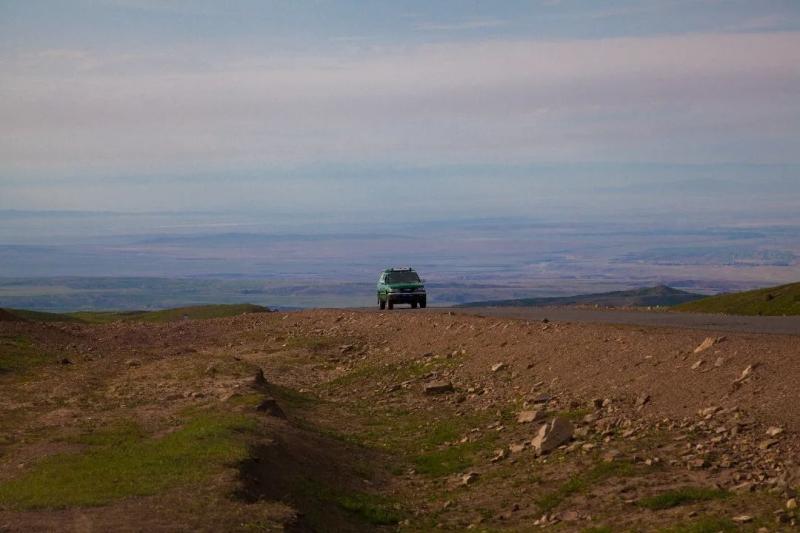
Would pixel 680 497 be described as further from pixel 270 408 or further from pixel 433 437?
pixel 270 408

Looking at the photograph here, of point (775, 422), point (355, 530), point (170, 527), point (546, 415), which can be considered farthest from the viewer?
point (546, 415)

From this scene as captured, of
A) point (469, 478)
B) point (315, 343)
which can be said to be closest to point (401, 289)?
point (315, 343)

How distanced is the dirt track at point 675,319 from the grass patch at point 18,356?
16.6 meters

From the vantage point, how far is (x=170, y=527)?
15.2 meters

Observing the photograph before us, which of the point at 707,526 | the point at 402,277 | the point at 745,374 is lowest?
the point at 707,526

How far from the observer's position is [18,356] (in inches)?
1436

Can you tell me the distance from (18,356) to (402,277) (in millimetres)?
19023

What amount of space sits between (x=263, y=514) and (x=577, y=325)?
1720cm

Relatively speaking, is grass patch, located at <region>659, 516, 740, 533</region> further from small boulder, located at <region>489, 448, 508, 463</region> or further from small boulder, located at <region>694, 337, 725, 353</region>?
small boulder, located at <region>694, 337, 725, 353</region>

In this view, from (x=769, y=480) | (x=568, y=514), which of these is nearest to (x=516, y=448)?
(x=568, y=514)

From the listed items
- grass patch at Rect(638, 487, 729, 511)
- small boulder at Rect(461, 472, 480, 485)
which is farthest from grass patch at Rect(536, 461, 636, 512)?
small boulder at Rect(461, 472, 480, 485)

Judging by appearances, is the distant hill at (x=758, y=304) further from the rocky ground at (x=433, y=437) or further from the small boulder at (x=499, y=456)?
the small boulder at (x=499, y=456)

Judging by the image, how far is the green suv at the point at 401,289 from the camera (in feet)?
163

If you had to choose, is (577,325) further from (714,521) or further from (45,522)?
(45,522)
